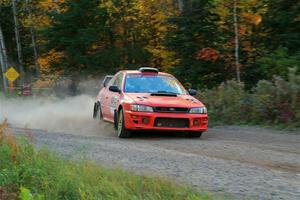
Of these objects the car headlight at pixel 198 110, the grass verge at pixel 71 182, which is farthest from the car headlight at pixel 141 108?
the grass verge at pixel 71 182

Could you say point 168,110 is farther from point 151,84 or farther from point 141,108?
point 151,84

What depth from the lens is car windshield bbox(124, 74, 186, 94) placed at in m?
13.7

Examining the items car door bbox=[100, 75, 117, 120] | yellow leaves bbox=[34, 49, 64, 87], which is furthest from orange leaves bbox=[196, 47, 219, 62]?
yellow leaves bbox=[34, 49, 64, 87]

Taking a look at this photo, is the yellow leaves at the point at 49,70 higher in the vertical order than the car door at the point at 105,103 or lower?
lower

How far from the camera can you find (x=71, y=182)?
6445mm

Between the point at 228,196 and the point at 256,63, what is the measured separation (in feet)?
58.5

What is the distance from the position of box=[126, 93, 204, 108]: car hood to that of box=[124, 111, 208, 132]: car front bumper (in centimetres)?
22

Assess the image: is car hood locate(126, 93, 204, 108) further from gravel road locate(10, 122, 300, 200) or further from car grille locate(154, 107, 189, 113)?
gravel road locate(10, 122, 300, 200)

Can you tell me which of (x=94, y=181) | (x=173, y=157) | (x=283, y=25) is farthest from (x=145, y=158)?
(x=283, y=25)

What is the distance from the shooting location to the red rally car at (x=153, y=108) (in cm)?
1235

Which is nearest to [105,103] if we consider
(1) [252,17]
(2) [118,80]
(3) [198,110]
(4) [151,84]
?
(2) [118,80]

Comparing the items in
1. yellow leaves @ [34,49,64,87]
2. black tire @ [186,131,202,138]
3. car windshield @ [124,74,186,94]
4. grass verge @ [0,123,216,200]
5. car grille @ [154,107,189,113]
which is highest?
grass verge @ [0,123,216,200]

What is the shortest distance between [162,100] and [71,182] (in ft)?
21.2

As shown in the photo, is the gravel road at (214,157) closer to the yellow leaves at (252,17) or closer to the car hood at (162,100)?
the car hood at (162,100)
